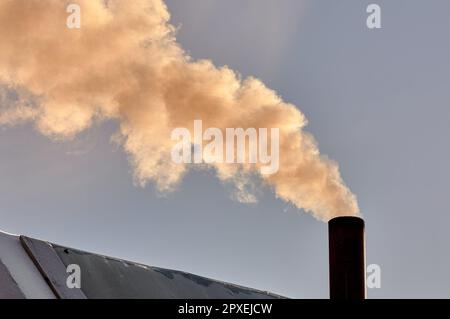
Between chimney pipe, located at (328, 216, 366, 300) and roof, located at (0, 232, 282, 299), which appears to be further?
chimney pipe, located at (328, 216, 366, 300)

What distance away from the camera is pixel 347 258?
1377 centimetres

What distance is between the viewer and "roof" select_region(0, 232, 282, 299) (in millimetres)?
11384

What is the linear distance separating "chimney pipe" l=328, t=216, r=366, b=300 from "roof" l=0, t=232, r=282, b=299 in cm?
246

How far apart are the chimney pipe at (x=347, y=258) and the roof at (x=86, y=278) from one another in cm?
246

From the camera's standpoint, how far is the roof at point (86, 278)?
1138 centimetres

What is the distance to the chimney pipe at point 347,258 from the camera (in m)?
13.5

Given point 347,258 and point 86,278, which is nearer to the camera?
point 86,278

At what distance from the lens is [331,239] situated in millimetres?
14141

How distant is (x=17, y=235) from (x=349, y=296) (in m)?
5.62

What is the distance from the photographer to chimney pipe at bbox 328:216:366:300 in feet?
44.3

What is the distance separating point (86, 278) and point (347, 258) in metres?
4.53

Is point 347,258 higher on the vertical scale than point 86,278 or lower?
higher

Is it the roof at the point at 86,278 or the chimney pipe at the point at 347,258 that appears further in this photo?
Result: the chimney pipe at the point at 347,258
